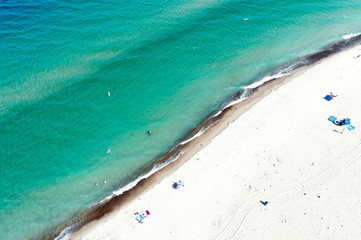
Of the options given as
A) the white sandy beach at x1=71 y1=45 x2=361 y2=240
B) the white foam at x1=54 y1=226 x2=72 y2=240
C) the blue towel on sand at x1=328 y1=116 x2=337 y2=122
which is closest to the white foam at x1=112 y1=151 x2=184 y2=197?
the white sandy beach at x1=71 y1=45 x2=361 y2=240

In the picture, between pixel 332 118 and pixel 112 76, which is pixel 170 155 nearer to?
pixel 112 76

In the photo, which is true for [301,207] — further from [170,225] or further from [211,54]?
[211,54]

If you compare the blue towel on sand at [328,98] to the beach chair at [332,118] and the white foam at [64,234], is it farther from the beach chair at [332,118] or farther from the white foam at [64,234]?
the white foam at [64,234]

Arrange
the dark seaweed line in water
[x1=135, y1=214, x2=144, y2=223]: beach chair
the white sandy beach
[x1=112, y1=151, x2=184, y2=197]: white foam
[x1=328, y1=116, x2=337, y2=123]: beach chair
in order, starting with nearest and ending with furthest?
the white sandy beach
[x1=135, y1=214, x2=144, y2=223]: beach chair
the dark seaweed line in water
[x1=112, y1=151, x2=184, y2=197]: white foam
[x1=328, y1=116, x2=337, y2=123]: beach chair

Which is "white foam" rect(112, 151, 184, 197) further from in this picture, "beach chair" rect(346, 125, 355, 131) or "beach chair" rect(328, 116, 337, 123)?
"beach chair" rect(346, 125, 355, 131)

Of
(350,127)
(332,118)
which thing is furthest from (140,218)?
(350,127)

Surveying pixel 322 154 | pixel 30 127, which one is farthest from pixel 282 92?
pixel 30 127

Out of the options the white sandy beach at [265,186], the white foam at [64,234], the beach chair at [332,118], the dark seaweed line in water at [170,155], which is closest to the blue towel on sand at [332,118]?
the beach chair at [332,118]
